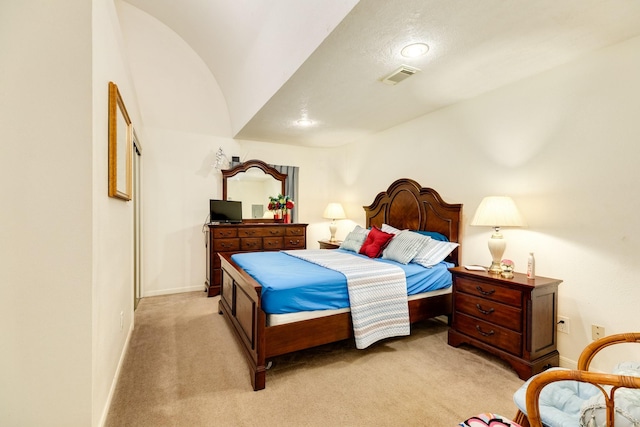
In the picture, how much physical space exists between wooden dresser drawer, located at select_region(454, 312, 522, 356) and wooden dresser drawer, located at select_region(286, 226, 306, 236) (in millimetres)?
2632

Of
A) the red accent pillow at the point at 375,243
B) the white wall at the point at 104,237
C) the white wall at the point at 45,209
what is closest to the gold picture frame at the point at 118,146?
the white wall at the point at 104,237

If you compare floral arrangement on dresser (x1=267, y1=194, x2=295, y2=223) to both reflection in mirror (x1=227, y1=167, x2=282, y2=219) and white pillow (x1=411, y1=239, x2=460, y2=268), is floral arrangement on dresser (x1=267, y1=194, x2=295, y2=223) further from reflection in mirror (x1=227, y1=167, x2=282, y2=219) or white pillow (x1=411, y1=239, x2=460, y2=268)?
white pillow (x1=411, y1=239, x2=460, y2=268)

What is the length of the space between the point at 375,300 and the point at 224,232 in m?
2.54

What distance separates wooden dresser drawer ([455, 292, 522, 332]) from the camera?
223 cm

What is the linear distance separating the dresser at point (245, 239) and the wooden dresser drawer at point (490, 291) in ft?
8.57

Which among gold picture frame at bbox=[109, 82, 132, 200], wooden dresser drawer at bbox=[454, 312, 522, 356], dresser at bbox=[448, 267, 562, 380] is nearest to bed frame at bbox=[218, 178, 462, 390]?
wooden dresser drawer at bbox=[454, 312, 522, 356]

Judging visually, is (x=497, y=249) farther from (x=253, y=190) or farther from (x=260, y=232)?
(x=253, y=190)

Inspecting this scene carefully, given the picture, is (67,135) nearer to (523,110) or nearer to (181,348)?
(181,348)

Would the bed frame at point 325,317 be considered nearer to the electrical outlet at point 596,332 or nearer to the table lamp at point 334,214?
the table lamp at point 334,214

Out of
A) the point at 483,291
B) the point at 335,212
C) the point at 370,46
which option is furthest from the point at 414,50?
the point at 335,212

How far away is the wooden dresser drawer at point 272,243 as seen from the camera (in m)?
4.48

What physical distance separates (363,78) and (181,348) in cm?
285

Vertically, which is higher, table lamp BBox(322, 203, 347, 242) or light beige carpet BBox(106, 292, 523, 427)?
table lamp BBox(322, 203, 347, 242)

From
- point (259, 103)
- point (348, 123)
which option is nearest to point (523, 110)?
point (348, 123)
